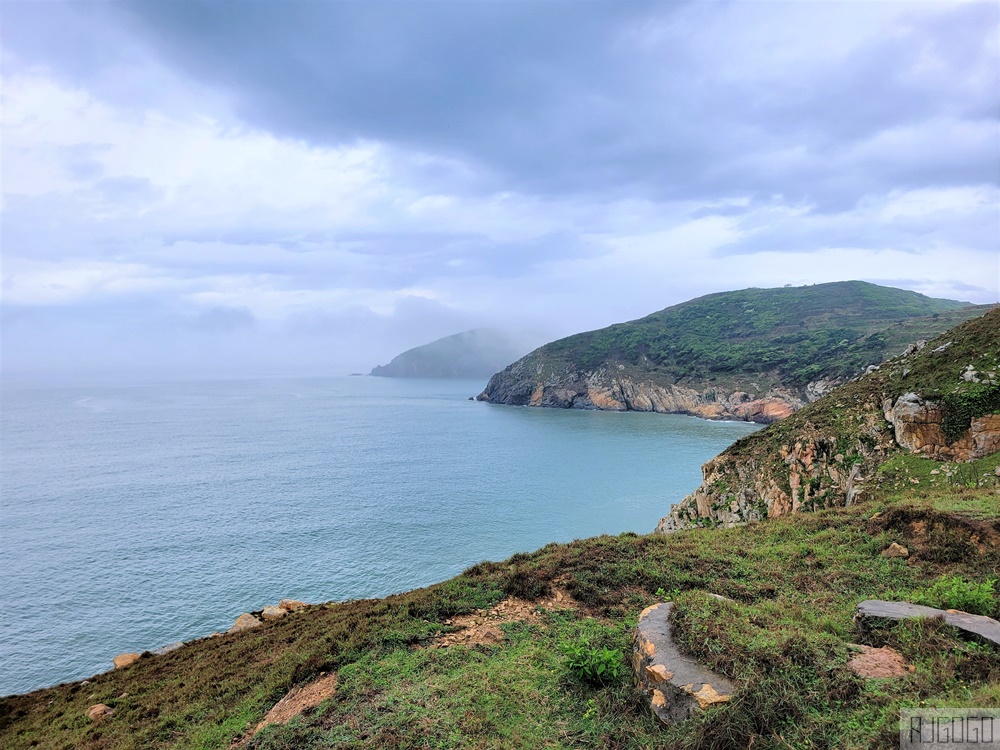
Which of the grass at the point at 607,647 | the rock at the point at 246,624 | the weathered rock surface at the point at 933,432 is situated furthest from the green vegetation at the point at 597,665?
the weathered rock surface at the point at 933,432

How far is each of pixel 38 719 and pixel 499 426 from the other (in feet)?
254

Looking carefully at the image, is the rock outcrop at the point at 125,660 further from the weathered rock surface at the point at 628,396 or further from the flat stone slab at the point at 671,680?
the weathered rock surface at the point at 628,396

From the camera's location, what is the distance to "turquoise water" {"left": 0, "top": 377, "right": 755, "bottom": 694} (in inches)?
955

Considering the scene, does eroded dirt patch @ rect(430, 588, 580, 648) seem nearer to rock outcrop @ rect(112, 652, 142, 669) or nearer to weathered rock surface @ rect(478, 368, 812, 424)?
rock outcrop @ rect(112, 652, 142, 669)

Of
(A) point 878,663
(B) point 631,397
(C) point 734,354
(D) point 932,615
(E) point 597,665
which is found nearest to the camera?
(A) point 878,663

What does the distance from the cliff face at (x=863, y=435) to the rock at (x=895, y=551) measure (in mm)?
7489

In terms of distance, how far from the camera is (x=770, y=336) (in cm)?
12769

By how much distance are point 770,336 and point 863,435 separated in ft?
406

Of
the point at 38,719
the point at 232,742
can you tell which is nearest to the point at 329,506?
the point at 38,719

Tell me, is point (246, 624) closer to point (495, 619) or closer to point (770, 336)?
point (495, 619)

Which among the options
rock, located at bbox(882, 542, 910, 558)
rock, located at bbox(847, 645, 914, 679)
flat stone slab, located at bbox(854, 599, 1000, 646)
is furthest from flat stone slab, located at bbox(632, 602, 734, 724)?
rock, located at bbox(882, 542, 910, 558)

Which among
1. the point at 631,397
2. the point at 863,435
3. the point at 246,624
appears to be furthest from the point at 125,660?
the point at 631,397

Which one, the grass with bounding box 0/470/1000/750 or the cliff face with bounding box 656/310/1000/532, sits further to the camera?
the cliff face with bounding box 656/310/1000/532

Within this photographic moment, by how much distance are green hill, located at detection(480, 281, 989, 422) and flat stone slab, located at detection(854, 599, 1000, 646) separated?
92.1 meters
